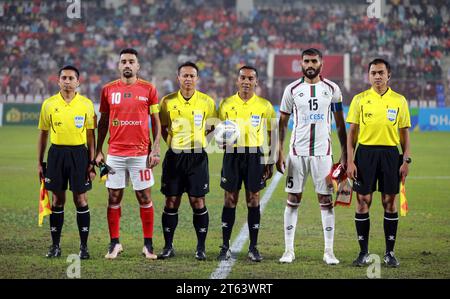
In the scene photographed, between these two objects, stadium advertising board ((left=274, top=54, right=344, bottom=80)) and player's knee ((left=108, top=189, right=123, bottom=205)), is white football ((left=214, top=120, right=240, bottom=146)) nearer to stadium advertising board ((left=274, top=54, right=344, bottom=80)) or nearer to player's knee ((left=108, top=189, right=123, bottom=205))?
player's knee ((left=108, top=189, right=123, bottom=205))

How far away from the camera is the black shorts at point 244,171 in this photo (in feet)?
29.9

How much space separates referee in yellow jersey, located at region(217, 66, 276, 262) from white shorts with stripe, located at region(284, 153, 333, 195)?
0.30 metres

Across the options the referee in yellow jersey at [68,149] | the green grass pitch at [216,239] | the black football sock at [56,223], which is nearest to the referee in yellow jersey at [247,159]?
the green grass pitch at [216,239]

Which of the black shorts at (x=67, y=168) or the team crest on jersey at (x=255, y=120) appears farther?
the team crest on jersey at (x=255, y=120)

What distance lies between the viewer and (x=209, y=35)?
4041 centimetres

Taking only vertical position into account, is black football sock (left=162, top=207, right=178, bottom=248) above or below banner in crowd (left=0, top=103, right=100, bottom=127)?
below

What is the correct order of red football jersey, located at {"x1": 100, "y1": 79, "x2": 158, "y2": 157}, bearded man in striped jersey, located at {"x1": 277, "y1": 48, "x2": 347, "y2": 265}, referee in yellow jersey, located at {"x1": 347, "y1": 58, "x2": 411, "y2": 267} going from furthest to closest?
1. red football jersey, located at {"x1": 100, "y1": 79, "x2": 158, "y2": 157}
2. bearded man in striped jersey, located at {"x1": 277, "y1": 48, "x2": 347, "y2": 265}
3. referee in yellow jersey, located at {"x1": 347, "y1": 58, "x2": 411, "y2": 267}

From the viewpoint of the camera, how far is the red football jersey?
9008mm

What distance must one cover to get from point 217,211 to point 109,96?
166 inches

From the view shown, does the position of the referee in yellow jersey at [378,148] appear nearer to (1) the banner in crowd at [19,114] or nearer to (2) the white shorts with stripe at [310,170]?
(2) the white shorts with stripe at [310,170]

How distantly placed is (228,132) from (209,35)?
104ft

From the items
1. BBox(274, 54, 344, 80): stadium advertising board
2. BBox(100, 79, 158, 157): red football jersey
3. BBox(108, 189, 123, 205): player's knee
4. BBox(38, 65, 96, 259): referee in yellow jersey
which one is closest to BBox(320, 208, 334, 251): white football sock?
BBox(100, 79, 158, 157): red football jersey

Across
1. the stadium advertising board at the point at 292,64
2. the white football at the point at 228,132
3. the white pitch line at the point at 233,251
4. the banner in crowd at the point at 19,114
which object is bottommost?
the white pitch line at the point at 233,251

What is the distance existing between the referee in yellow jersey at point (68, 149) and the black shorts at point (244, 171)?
4.90 feet
